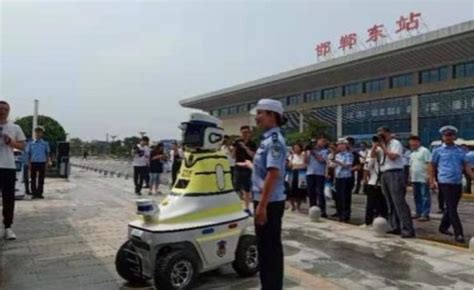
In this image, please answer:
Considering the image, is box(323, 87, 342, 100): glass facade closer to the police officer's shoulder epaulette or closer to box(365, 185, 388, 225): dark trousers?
box(365, 185, 388, 225): dark trousers

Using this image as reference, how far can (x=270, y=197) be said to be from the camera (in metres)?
4.05

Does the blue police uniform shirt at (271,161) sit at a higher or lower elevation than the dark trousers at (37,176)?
higher

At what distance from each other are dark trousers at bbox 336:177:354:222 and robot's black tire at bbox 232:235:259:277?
438 cm

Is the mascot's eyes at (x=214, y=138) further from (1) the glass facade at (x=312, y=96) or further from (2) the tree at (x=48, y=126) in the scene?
(1) the glass facade at (x=312, y=96)

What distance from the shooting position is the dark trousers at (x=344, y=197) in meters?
9.39

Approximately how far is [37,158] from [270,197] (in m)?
9.71

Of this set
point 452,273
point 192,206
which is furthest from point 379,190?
point 192,206

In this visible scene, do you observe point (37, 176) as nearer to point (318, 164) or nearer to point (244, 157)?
point (244, 157)

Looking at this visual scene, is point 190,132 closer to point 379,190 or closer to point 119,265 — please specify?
point 119,265

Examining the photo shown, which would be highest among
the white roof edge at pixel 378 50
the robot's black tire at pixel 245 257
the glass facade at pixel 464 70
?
the white roof edge at pixel 378 50

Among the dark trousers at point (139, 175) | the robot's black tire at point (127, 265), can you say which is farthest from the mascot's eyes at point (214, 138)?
the dark trousers at point (139, 175)

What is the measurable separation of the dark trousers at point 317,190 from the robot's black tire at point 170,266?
5.48 meters

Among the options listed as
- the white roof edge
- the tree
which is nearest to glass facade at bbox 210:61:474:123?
the white roof edge

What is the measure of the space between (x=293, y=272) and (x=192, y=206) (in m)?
1.31
